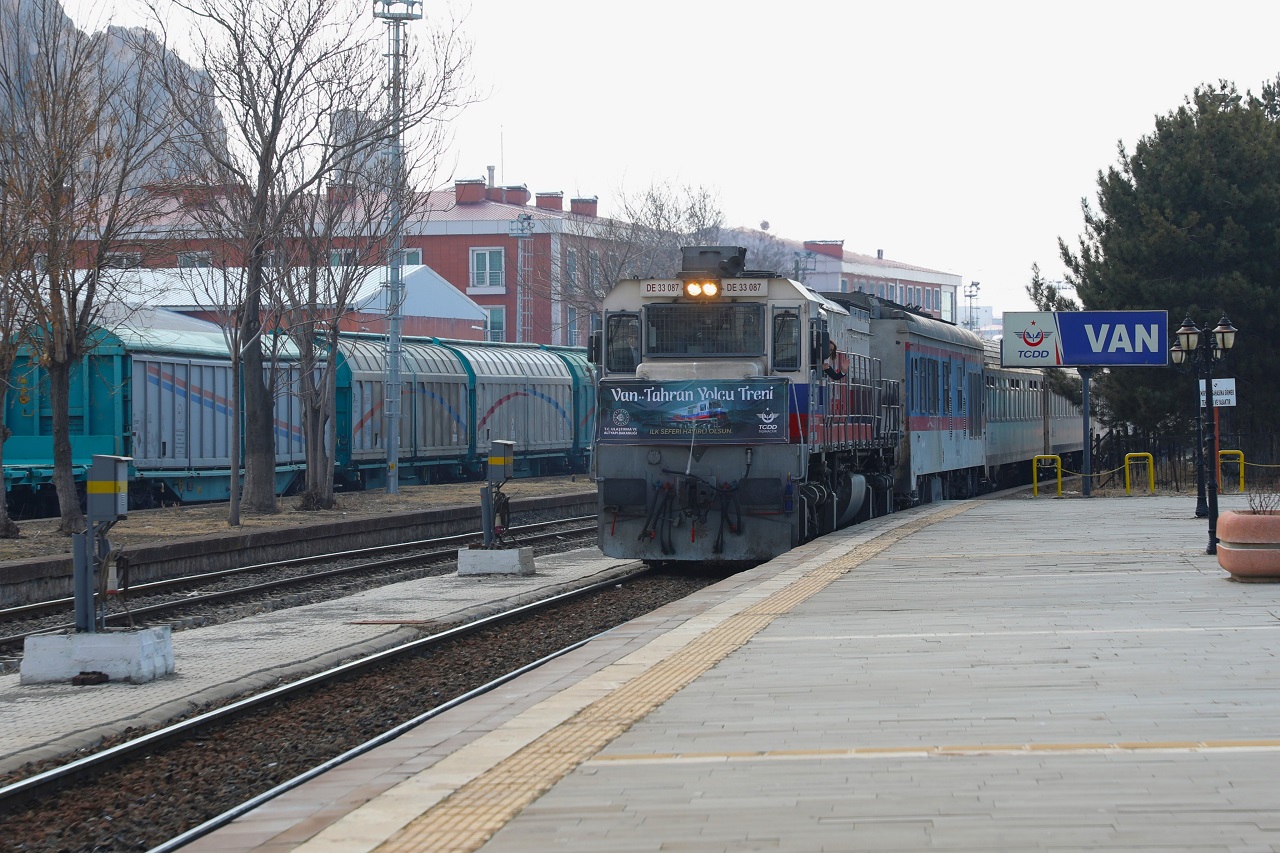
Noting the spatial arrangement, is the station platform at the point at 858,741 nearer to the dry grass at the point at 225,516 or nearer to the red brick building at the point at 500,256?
the dry grass at the point at 225,516

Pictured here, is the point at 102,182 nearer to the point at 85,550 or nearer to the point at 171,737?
the point at 85,550

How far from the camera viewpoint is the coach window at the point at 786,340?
17312 millimetres

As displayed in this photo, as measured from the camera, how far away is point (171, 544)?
1942cm

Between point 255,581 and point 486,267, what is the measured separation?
182ft

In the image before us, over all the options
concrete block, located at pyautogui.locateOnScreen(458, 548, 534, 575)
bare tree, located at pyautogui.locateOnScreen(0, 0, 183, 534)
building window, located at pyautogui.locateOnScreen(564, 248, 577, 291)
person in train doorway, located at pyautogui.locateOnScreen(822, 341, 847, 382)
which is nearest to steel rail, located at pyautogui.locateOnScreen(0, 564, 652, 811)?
concrete block, located at pyautogui.locateOnScreen(458, 548, 534, 575)

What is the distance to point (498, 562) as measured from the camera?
1805cm

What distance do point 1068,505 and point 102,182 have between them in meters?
17.2

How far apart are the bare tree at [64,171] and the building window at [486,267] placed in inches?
1969

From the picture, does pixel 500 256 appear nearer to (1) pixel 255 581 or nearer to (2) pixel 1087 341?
(2) pixel 1087 341

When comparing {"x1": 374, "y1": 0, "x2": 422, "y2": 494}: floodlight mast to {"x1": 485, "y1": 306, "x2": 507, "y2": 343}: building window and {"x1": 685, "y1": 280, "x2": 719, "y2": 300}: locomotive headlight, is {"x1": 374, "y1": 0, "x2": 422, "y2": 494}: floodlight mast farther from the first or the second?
{"x1": 485, "y1": 306, "x2": 507, "y2": 343}: building window

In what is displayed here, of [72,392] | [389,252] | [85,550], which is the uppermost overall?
[389,252]

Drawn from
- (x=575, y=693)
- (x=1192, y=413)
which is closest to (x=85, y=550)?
(x=575, y=693)

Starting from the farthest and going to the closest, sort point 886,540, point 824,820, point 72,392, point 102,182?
point 72,392, point 102,182, point 886,540, point 824,820

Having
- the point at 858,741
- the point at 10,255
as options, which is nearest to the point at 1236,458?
the point at 10,255
